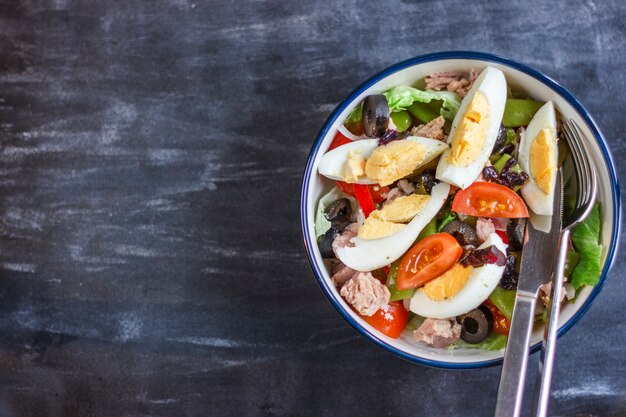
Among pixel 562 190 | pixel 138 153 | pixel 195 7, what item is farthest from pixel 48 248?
pixel 562 190

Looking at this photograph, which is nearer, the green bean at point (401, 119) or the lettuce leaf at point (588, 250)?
the lettuce leaf at point (588, 250)

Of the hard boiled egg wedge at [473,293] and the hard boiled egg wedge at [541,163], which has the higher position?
the hard boiled egg wedge at [541,163]

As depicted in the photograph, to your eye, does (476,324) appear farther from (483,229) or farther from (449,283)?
(483,229)

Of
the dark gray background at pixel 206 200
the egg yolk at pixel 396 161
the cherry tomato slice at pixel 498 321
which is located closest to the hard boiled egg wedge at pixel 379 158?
the egg yolk at pixel 396 161

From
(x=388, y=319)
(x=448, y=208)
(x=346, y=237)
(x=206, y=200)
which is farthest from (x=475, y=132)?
(x=206, y=200)

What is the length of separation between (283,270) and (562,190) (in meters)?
0.90

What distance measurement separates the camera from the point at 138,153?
214 cm

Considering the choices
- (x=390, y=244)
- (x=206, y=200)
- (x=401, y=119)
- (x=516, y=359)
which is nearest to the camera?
(x=516, y=359)

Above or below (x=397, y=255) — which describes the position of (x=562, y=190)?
above

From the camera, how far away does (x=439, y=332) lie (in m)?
1.71

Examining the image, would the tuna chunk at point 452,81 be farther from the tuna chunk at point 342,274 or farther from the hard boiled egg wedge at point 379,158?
the tuna chunk at point 342,274

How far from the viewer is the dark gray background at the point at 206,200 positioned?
2029mm

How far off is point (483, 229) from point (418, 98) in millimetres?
A: 404

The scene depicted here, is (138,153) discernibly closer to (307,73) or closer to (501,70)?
(307,73)
